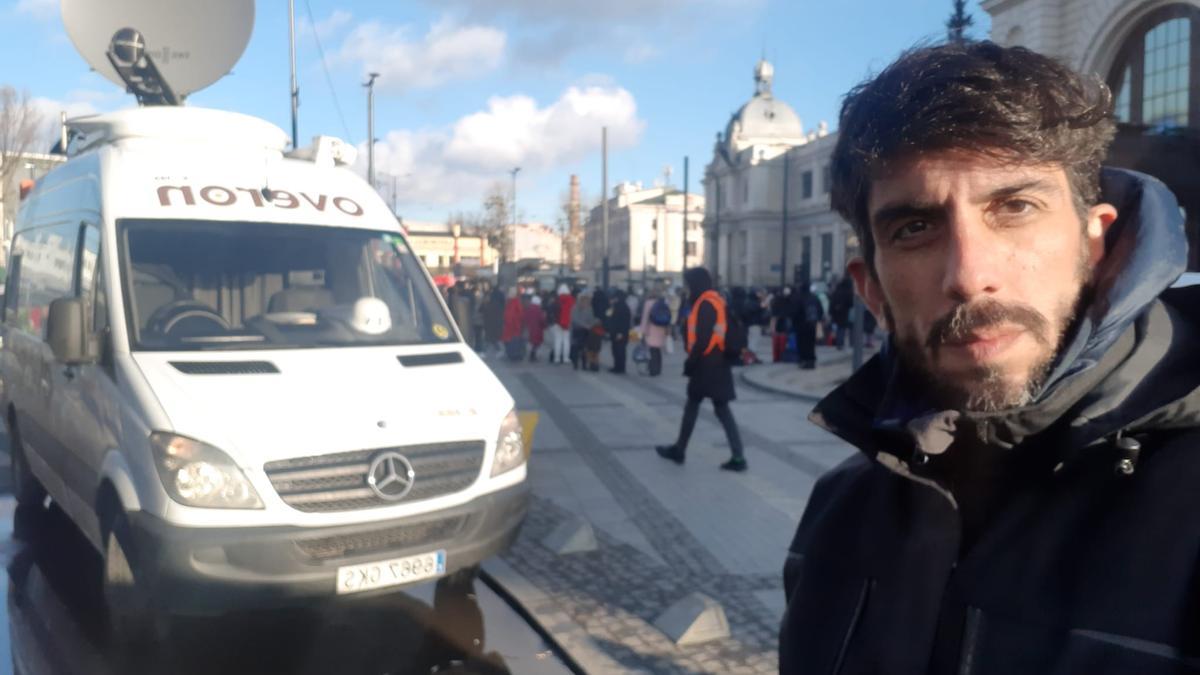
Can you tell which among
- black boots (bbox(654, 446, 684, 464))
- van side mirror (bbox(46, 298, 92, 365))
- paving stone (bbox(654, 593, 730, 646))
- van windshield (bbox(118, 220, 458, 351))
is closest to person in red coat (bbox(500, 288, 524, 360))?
black boots (bbox(654, 446, 684, 464))

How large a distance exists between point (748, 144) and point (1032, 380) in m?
96.3

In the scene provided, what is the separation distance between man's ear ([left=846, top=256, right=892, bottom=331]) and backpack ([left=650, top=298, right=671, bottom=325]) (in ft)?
50.5

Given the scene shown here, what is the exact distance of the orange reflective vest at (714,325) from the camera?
339 inches

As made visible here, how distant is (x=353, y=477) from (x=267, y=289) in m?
1.60

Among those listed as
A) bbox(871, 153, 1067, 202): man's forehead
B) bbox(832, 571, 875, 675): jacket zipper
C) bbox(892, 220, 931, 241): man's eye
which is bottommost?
bbox(832, 571, 875, 675): jacket zipper

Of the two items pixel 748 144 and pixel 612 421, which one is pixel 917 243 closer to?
pixel 612 421

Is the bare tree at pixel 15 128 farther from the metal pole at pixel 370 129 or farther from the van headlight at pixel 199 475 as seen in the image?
the van headlight at pixel 199 475

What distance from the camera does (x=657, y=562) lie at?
6.00m

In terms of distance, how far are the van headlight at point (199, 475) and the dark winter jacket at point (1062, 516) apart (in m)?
3.29

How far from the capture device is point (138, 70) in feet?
25.2

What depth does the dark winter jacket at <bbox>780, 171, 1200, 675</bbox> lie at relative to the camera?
1083 millimetres

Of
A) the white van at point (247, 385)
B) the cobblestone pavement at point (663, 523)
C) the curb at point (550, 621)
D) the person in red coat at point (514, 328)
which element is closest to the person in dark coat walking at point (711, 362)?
the cobblestone pavement at point (663, 523)

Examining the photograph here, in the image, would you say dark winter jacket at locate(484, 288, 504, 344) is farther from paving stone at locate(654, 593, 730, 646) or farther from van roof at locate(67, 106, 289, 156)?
paving stone at locate(654, 593, 730, 646)

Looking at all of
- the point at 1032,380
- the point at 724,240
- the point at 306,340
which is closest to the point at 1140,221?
the point at 1032,380
